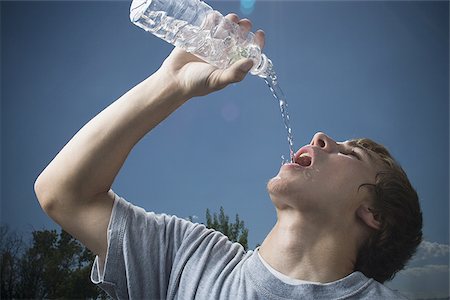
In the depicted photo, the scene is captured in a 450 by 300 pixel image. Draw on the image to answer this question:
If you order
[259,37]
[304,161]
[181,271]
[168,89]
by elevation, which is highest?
[259,37]

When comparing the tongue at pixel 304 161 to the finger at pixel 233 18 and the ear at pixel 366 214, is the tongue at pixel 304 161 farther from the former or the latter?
the finger at pixel 233 18

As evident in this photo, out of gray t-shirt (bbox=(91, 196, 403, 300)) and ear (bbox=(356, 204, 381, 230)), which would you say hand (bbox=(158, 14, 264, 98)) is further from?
ear (bbox=(356, 204, 381, 230))

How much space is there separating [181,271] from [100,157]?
0.29 metres

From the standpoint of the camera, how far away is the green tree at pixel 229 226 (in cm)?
463

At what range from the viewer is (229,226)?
4746 millimetres

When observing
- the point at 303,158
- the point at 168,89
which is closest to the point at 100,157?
the point at 168,89

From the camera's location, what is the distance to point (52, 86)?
223 inches

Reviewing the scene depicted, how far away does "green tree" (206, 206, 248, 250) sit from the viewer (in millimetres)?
4633

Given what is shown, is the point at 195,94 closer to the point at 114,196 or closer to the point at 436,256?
the point at 114,196

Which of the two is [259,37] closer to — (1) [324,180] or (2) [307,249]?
(1) [324,180]

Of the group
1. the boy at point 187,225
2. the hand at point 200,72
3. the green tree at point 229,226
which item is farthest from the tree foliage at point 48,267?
the hand at point 200,72

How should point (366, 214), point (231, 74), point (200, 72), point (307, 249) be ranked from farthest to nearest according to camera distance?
point (366, 214) < point (307, 249) < point (200, 72) < point (231, 74)

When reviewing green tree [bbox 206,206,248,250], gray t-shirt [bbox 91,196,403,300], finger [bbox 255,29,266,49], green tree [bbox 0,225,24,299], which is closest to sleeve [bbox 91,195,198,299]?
gray t-shirt [bbox 91,196,403,300]

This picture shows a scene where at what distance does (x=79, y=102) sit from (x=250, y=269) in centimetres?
447
